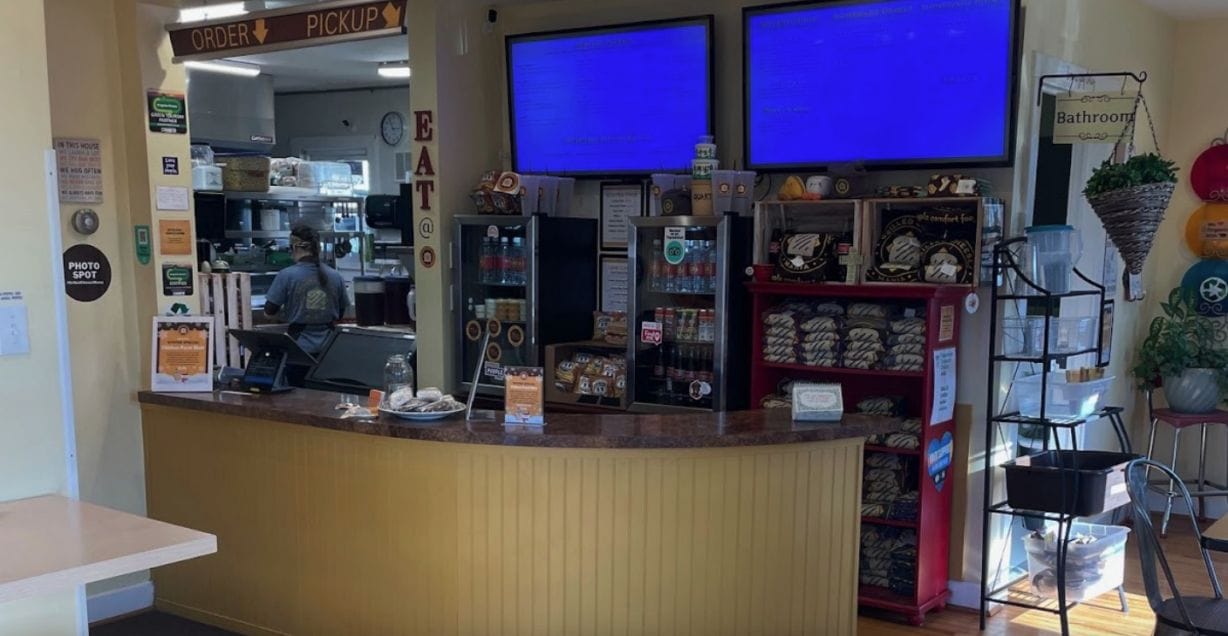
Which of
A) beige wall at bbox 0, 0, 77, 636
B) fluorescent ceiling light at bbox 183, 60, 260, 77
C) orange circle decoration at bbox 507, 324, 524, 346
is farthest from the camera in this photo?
fluorescent ceiling light at bbox 183, 60, 260, 77

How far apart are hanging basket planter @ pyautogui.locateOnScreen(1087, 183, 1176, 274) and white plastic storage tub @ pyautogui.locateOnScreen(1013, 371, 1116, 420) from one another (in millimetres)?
575

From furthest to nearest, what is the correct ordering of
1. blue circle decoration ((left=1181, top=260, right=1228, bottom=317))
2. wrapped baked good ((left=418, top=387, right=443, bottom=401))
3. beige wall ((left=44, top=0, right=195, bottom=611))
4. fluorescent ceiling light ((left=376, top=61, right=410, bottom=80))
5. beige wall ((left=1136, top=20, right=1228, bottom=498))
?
fluorescent ceiling light ((left=376, top=61, right=410, bottom=80)), beige wall ((left=1136, top=20, right=1228, bottom=498)), blue circle decoration ((left=1181, top=260, right=1228, bottom=317)), beige wall ((left=44, top=0, right=195, bottom=611)), wrapped baked good ((left=418, top=387, right=443, bottom=401))

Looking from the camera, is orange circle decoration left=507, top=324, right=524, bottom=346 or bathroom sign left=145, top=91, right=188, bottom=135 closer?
bathroom sign left=145, top=91, right=188, bottom=135

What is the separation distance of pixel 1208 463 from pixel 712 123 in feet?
14.2

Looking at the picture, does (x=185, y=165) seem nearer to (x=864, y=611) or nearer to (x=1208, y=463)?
(x=864, y=611)

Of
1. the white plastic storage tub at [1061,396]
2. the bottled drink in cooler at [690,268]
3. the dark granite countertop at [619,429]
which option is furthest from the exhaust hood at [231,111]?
the white plastic storage tub at [1061,396]

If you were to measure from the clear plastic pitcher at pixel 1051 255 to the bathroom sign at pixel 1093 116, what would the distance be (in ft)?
1.51

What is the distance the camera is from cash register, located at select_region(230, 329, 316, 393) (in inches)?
165

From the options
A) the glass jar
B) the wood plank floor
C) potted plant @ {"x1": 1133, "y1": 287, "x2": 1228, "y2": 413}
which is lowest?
the wood plank floor

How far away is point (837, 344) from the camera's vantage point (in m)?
4.68

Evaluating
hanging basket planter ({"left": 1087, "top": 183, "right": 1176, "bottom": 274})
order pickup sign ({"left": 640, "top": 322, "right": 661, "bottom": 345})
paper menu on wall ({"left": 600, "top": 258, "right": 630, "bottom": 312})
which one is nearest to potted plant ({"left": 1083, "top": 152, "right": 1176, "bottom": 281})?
hanging basket planter ({"left": 1087, "top": 183, "right": 1176, "bottom": 274})

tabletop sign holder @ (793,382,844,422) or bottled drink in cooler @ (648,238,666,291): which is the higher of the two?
Answer: bottled drink in cooler @ (648,238,666,291)

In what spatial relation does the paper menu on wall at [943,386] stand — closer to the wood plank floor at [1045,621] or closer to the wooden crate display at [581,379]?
the wood plank floor at [1045,621]

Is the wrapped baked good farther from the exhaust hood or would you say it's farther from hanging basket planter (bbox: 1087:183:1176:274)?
the exhaust hood
